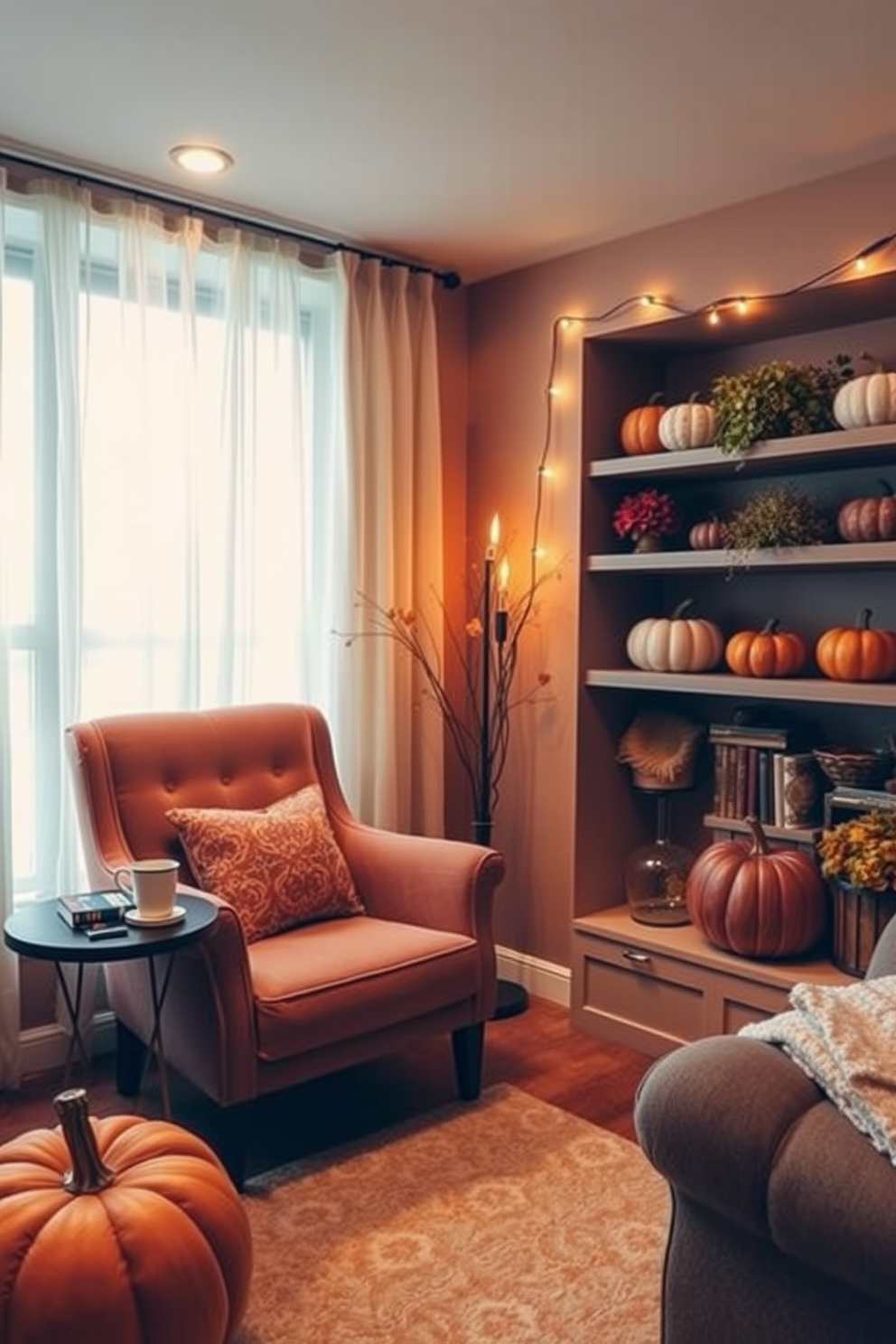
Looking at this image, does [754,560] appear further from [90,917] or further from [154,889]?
[90,917]

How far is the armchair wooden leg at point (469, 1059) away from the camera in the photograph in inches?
109

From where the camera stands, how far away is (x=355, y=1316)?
6.39ft

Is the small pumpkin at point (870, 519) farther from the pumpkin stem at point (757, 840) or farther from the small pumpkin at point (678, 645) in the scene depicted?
the pumpkin stem at point (757, 840)

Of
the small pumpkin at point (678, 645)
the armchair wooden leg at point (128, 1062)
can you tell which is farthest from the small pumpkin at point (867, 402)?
the armchair wooden leg at point (128, 1062)

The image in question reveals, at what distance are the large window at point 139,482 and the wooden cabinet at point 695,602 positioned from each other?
0.93m

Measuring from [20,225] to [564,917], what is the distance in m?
2.62

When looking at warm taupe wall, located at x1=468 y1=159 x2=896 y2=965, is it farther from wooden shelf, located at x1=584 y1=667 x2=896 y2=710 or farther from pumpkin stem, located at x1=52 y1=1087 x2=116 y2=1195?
pumpkin stem, located at x1=52 y1=1087 x2=116 y2=1195

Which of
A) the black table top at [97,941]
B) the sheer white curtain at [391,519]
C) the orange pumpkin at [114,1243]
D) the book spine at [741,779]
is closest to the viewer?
the orange pumpkin at [114,1243]

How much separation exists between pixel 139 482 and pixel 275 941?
52.1 inches

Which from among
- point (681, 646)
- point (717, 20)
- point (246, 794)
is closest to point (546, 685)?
point (681, 646)

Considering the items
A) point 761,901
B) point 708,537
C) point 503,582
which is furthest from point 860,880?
point 503,582

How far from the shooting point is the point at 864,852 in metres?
2.64

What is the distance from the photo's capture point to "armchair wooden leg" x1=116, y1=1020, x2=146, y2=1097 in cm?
278

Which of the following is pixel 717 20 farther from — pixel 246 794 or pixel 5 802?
pixel 5 802
